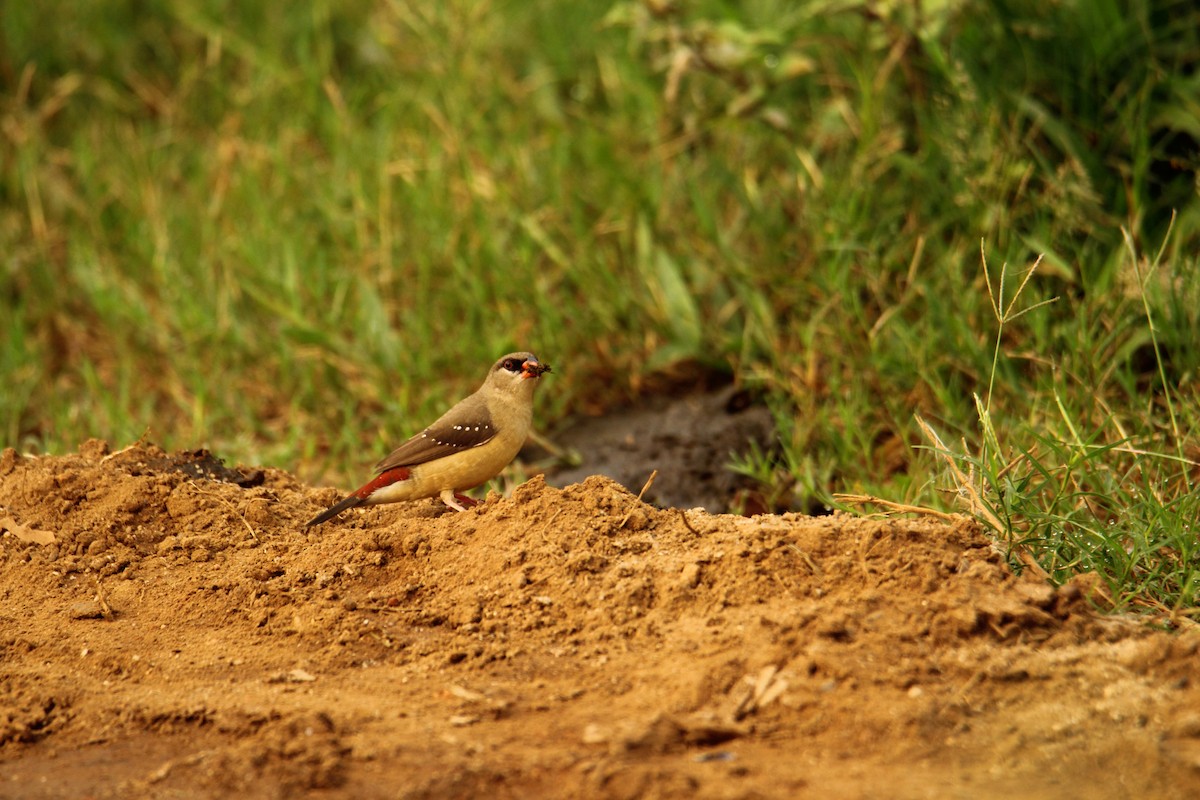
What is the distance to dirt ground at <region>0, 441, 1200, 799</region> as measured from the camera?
300 centimetres

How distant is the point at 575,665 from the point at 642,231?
3.61m

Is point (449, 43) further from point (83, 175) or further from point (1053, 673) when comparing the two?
point (1053, 673)

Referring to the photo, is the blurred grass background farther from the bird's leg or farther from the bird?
the bird's leg

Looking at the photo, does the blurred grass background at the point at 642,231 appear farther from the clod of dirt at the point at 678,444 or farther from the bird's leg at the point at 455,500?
the bird's leg at the point at 455,500

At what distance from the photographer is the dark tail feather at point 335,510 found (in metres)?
4.55

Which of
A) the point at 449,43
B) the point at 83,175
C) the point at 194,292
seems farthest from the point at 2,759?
the point at 83,175

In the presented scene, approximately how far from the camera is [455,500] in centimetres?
508

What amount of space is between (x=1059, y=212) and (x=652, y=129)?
232 centimetres

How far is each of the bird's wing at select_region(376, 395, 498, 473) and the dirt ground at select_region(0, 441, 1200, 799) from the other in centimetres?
50

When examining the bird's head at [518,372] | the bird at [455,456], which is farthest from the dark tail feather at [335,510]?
the bird's head at [518,372]

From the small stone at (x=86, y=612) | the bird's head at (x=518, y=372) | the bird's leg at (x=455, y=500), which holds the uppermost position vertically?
the bird's head at (x=518, y=372)

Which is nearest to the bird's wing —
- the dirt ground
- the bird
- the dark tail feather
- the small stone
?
the bird

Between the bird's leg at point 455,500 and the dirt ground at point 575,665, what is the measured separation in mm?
560

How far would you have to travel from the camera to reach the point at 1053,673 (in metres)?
3.23
